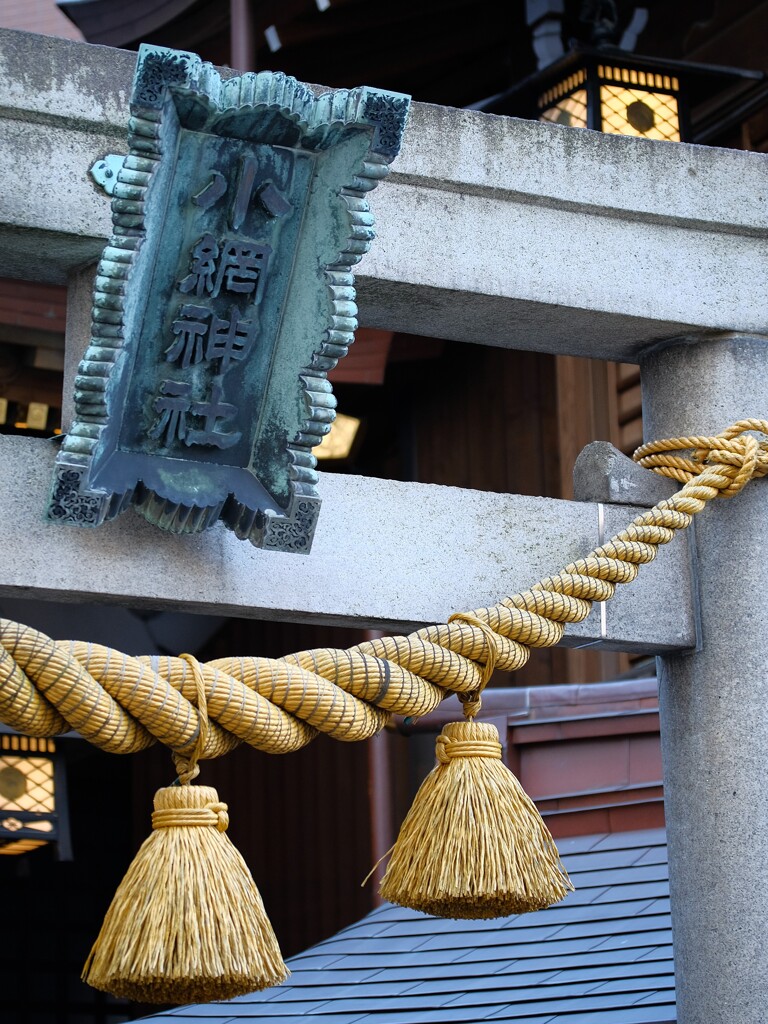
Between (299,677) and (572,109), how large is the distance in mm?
4220

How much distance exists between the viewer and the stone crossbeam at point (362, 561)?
11.4 feet

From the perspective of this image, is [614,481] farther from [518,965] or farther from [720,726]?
[518,965]

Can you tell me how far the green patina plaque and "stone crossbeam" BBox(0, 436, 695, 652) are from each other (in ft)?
0.43

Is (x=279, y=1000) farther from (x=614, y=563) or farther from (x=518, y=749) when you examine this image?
(x=614, y=563)

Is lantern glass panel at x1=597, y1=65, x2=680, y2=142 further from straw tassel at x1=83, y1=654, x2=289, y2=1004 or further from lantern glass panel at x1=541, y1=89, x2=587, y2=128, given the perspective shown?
straw tassel at x1=83, y1=654, x2=289, y2=1004

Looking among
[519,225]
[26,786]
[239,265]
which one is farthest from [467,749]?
[26,786]

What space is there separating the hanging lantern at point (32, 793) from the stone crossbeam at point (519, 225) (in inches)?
168

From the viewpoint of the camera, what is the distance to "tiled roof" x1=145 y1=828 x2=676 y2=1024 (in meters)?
5.26

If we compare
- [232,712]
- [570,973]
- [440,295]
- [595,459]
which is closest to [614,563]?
[595,459]

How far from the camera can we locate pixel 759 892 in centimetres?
393

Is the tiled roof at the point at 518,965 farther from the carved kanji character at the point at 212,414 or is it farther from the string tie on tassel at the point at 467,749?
the carved kanji character at the point at 212,414

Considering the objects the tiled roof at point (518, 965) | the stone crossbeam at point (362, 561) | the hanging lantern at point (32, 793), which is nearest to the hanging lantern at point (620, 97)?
the stone crossbeam at point (362, 561)

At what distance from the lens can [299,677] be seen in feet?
10.2

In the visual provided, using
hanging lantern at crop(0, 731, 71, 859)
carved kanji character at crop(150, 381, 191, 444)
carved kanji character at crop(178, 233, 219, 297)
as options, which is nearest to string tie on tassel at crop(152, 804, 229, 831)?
carved kanji character at crop(150, 381, 191, 444)
